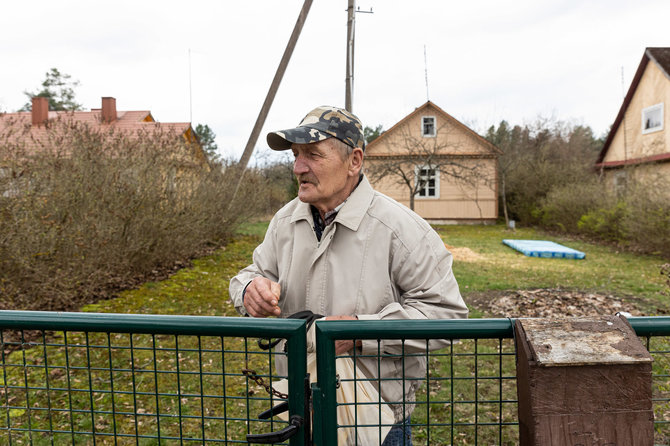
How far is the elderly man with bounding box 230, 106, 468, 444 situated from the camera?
1827 millimetres

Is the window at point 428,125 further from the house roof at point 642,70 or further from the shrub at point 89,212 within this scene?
the shrub at point 89,212

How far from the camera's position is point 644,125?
21359 millimetres

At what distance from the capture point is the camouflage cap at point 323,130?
6.18ft

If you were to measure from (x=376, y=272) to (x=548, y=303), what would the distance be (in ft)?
23.2

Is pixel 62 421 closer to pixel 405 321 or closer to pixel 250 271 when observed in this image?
pixel 250 271

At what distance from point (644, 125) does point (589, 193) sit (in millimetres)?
4998

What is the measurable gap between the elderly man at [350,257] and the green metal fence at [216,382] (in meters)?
0.19

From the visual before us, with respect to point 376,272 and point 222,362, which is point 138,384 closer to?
point 222,362

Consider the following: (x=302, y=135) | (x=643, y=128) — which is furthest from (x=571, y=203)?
(x=302, y=135)

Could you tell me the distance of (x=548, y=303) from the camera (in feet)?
26.4

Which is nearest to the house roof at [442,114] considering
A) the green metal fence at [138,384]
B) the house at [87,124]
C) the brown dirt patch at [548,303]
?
the house at [87,124]

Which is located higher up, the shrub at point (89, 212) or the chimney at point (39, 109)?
the chimney at point (39, 109)

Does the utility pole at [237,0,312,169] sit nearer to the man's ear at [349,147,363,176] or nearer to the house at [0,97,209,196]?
the house at [0,97,209,196]

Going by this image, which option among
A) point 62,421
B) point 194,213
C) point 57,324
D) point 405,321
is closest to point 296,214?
point 405,321
